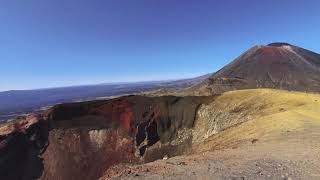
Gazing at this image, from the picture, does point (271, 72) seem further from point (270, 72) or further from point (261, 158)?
point (261, 158)

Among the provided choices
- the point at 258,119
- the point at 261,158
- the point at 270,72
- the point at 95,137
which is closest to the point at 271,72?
the point at 270,72

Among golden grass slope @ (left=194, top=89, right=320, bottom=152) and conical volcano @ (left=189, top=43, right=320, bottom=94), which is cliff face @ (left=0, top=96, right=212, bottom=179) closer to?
golden grass slope @ (left=194, top=89, right=320, bottom=152)

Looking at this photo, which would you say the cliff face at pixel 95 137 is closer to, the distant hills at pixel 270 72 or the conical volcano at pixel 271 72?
the distant hills at pixel 270 72

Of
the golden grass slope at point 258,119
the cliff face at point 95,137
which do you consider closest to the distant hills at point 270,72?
the cliff face at point 95,137

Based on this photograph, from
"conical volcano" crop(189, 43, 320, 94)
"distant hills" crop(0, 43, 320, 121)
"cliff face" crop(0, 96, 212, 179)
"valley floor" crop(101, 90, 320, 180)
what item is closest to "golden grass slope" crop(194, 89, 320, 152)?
"valley floor" crop(101, 90, 320, 180)

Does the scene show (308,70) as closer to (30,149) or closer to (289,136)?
(30,149)
